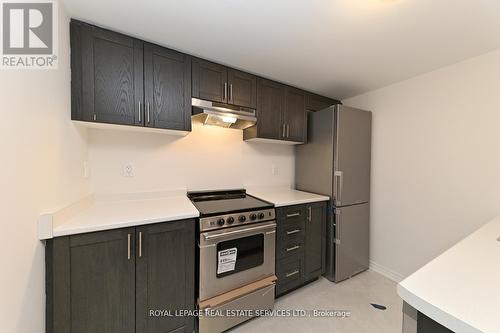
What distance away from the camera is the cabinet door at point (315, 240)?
6.92 ft

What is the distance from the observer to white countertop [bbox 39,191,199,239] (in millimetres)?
1099

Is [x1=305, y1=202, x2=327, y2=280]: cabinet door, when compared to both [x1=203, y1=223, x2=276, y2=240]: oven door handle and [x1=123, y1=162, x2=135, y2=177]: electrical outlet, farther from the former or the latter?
[x1=123, y1=162, x2=135, y2=177]: electrical outlet

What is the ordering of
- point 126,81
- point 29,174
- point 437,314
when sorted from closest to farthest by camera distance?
1. point 437,314
2. point 29,174
3. point 126,81

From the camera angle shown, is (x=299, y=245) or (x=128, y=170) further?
(x=299, y=245)

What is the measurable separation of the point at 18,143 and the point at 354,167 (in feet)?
8.80

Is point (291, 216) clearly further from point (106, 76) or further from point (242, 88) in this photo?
point (106, 76)

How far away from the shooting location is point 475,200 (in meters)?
1.76

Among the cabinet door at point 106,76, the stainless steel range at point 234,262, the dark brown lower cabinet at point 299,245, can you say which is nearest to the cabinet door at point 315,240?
the dark brown lower cabinet at point 299,245

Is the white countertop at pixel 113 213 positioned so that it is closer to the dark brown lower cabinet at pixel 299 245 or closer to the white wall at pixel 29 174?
the white wall at pixel 29 174

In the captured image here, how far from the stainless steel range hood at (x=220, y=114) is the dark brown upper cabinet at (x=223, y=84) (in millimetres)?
49

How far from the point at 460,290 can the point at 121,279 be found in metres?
1.68

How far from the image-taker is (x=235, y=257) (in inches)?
64.1

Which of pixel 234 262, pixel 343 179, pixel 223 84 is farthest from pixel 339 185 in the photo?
pixel 223 84

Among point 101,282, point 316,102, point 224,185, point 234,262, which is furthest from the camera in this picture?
point 316,102
